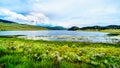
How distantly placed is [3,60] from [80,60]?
3.11m

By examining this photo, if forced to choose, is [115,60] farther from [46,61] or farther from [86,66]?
[46,61]

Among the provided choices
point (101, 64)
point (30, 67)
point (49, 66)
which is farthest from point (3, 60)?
point (101, 64)

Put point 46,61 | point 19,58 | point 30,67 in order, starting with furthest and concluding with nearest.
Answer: point 19,58, point 46,61, point 30,67

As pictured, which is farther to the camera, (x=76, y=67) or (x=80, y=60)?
(x=80, y=60)

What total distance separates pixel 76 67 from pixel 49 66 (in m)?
0.99

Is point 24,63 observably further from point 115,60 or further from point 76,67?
point 115,60

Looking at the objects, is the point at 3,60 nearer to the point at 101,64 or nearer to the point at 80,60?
the point at 80,60

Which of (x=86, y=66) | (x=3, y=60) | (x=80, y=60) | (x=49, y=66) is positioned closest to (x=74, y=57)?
(x=80, y=60)

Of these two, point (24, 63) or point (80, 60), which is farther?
point (80, 60)

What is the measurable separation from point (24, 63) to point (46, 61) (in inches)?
33.1

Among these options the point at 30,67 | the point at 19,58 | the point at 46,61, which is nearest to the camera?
the point at 30,67

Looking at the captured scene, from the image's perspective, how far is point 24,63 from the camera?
24.1 ft

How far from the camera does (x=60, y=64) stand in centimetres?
713

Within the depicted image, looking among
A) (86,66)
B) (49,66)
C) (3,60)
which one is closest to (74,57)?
(86,66)
